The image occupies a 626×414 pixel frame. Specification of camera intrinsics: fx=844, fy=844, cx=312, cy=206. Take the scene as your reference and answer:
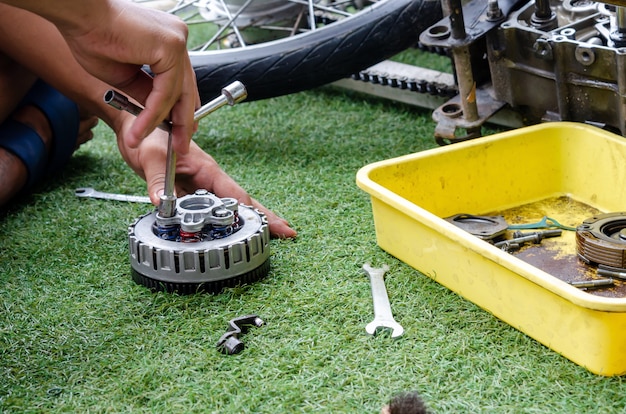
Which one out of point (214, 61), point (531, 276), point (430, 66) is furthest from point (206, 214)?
point (430, 66)

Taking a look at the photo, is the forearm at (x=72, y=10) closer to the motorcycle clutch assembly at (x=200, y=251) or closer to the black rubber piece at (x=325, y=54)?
the motorcycle clutch assembly at (x=200, y=251)

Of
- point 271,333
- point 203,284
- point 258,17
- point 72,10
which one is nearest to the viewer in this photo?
point 72,10

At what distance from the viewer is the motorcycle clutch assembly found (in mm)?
1301

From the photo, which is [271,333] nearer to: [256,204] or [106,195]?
[256,204]

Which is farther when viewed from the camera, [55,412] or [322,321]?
[322,321]

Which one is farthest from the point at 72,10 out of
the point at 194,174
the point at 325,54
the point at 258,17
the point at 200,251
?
the point at 258,17

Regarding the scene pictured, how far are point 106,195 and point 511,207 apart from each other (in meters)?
0.81

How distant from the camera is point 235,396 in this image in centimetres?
108

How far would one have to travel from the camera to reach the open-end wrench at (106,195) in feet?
5.58

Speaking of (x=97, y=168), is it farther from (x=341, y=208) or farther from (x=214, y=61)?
(x=341, y=208)

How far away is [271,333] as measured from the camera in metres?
1.21

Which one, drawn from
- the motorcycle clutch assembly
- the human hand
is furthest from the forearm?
the human hand

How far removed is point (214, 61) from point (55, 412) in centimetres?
100

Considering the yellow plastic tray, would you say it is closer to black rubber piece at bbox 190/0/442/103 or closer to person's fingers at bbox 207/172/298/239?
person's fingers at bbox 207/172/298/239
